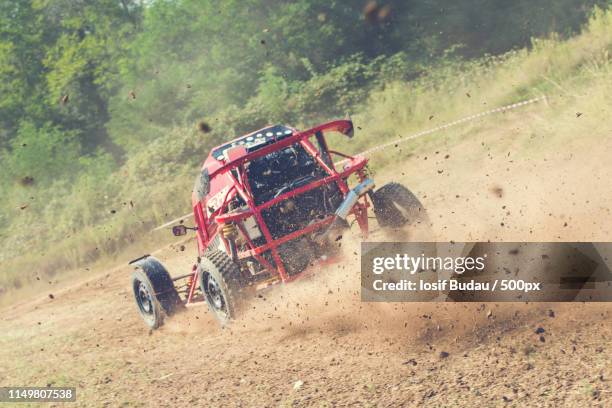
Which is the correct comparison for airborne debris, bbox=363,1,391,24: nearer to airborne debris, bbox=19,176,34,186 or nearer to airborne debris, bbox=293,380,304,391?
airborne debris, bbox=19,176,34,186

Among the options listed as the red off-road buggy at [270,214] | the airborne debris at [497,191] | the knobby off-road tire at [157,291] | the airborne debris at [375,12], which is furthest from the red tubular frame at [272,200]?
the airborne debris at [375,12]

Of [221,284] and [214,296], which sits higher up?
[221,284]

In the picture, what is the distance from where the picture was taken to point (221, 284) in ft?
23.2

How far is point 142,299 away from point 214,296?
1856mm

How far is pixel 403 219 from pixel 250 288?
5.67 feet

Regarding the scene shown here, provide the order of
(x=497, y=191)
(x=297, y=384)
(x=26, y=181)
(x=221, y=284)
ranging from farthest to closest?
1. (x=26, y=181)
2. (x=497, y=191)
3. (x=221, y=284)
4. (x=297, y=384)

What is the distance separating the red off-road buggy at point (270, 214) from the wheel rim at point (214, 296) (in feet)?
0.03

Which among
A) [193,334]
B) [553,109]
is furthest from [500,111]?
[193,334]

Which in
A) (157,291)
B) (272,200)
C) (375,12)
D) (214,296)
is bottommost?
(214,296)

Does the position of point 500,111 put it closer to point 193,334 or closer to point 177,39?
point 193,334

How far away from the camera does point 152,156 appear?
20969 mm

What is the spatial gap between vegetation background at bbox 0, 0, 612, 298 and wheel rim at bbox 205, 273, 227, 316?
9.00m
